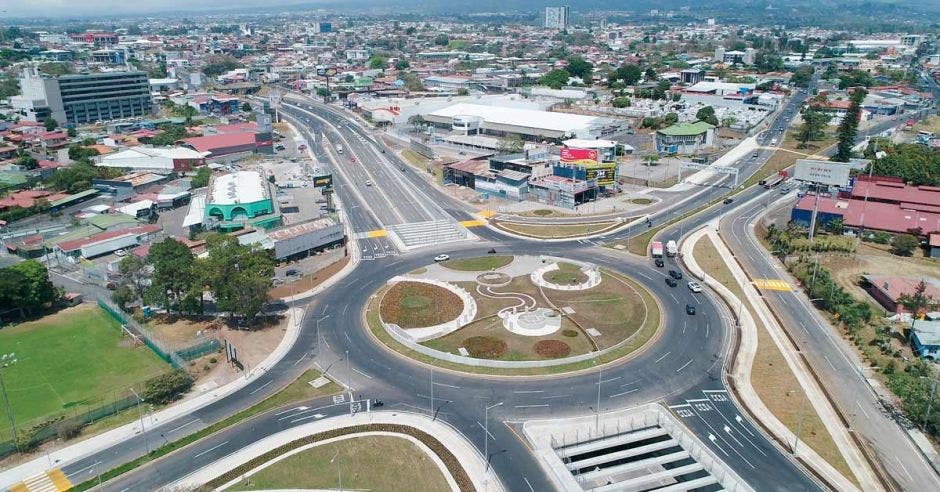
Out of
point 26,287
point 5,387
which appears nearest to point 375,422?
point 5,387

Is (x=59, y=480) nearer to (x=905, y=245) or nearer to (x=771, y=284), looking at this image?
(x=771, y=284)

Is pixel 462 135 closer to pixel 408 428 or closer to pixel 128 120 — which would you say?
pixel 128 120

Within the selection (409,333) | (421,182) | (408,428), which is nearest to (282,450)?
(408,428)

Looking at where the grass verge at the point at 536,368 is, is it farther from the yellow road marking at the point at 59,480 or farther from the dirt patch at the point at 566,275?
the yellow road marking at the point at 59,480

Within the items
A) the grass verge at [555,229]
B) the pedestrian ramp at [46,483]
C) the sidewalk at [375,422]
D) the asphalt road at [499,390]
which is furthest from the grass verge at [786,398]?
the pedestrian ramp at [46,483]

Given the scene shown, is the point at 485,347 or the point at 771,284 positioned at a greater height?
the point at 485,347
